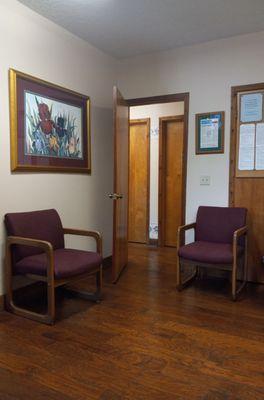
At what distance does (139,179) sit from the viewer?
507cm

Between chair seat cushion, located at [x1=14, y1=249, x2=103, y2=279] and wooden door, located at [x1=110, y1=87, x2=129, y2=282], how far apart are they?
0.59 meters

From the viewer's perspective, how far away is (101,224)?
3.81 metres

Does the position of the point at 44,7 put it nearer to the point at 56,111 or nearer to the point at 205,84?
the point at 56,111

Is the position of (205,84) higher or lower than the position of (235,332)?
higher

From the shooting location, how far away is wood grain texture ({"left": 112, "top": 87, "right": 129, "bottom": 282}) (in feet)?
10.4

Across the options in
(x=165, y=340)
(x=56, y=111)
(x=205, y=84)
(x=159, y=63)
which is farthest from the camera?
(x=159, y=63)

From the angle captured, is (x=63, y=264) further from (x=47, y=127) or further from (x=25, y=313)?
(x=47, y=127)

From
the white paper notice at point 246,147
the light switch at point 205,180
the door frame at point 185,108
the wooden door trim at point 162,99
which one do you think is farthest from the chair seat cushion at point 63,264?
the wooden door trim at point 162,99

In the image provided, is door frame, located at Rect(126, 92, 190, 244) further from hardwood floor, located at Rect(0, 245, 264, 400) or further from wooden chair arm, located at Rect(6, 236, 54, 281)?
wooden chair arm, located at Rect(6, 236, 54, 281)

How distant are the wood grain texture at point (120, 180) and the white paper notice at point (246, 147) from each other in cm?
121

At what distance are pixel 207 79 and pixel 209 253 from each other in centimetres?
183

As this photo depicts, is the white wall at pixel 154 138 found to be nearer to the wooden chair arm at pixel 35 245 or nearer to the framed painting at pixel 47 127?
the framed painting at pixel 47 127

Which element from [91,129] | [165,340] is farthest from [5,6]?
[165,340]

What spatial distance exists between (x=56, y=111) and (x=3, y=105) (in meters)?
0.60
